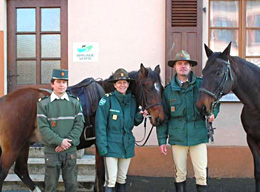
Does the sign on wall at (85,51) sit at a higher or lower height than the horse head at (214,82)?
higher

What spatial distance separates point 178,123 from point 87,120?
3.57 feet

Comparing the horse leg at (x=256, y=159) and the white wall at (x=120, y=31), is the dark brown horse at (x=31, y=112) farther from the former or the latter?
the white wall at (x=120, y=31)

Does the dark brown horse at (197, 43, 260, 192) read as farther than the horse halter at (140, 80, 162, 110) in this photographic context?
No

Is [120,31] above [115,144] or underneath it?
above

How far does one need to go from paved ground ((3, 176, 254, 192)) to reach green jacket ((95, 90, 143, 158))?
5.62ft

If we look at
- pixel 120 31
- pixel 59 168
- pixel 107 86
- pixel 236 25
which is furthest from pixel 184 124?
pixel 236 25

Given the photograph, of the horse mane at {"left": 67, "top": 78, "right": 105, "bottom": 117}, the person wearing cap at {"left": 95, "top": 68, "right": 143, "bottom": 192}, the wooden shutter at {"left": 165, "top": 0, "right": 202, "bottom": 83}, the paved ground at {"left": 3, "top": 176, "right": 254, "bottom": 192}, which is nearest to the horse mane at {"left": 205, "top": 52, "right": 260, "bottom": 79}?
the person wearing cap at {"left": 95, "top": 68, "right": 143, "bottom": 192}

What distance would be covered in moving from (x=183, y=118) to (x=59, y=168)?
1345 mm

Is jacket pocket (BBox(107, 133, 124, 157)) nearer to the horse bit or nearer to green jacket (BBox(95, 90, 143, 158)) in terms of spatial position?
green jacket (BBox(95, 90, 143, 158))

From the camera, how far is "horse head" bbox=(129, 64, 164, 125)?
3.14m

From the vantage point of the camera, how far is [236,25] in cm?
539

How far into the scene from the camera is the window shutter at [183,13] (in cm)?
516

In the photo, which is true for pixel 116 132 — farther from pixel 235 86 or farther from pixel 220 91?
pixel 235 86

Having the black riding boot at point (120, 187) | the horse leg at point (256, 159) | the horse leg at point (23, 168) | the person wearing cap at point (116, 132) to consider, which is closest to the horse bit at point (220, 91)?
the person wearing cap at point (116, 132)
